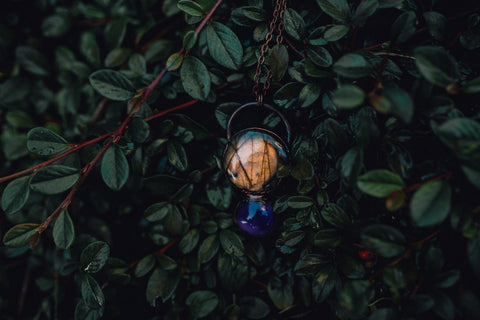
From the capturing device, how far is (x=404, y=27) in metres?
0.56

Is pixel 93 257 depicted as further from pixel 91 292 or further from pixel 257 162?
pixel 257 162

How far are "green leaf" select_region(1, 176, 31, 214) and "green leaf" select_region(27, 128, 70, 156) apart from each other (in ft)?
0.25

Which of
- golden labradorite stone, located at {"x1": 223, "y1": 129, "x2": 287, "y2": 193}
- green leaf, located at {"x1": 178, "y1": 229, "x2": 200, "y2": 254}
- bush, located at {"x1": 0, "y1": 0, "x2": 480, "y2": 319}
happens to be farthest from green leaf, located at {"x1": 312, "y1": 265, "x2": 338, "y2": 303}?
green leaf, located at {"x1": 178, "y1": 229, "x2": 200, "y2": 254}

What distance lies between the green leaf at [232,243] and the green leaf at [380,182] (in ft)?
1.22

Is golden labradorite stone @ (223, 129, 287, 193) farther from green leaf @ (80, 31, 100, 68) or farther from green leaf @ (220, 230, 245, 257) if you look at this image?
green leaf @ (80, 31, 100, 68)

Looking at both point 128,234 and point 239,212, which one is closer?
point 239,212

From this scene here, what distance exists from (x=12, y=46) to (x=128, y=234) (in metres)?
0.87

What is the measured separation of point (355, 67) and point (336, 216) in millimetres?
294

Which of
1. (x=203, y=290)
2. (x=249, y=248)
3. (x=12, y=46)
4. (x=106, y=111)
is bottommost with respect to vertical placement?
(x=203, y=290)

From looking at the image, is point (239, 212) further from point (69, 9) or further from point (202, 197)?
point (69, 9)

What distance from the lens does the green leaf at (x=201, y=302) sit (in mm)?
818

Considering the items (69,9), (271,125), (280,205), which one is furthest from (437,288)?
(69,9)

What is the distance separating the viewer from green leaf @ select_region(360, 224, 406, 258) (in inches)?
20.9

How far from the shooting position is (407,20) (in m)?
0.55
